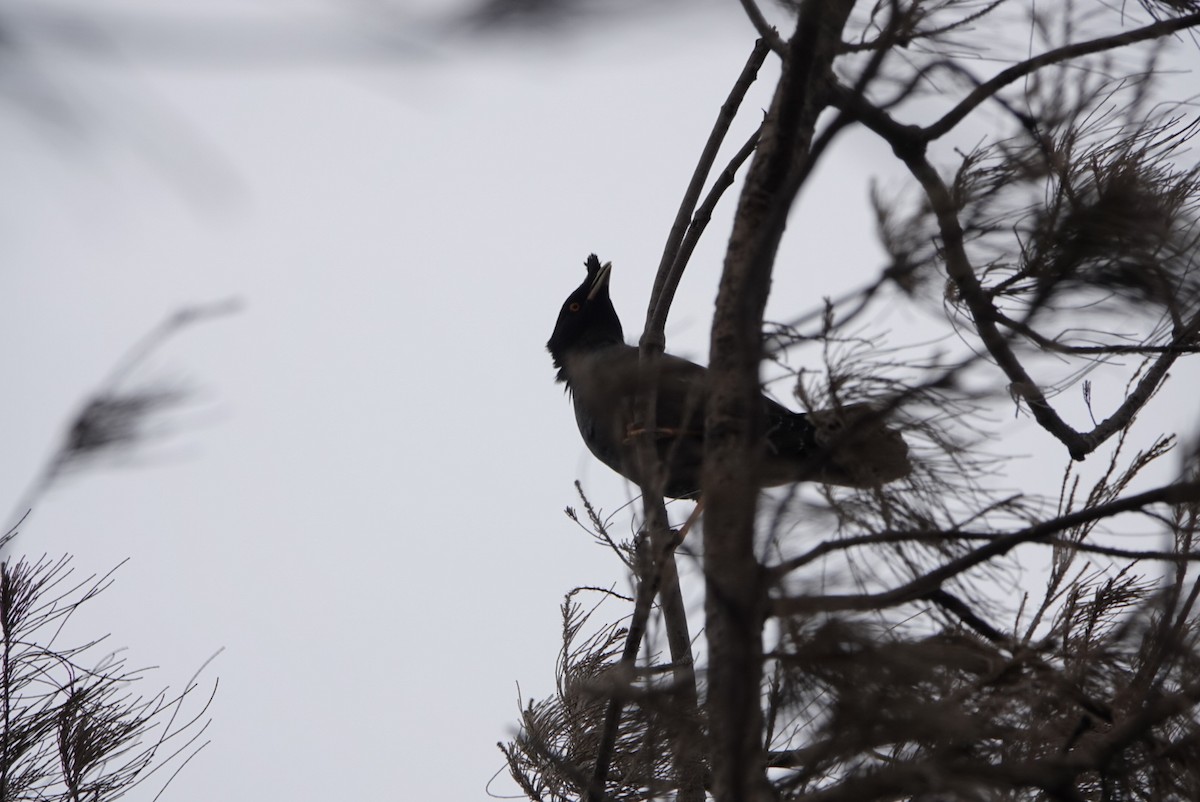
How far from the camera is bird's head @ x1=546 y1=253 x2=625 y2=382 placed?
6.59 metres

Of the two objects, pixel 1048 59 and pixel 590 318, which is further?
pixel 590 318

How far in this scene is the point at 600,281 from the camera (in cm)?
655

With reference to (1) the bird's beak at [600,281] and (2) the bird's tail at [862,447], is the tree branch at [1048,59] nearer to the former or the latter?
(2) the bird's tail at [862,447]

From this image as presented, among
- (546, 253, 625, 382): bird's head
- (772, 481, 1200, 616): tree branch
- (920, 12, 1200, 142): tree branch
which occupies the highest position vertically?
(546, 253, 625, 382): bird's head

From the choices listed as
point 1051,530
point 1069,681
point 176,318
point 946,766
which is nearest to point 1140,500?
point 1051,530

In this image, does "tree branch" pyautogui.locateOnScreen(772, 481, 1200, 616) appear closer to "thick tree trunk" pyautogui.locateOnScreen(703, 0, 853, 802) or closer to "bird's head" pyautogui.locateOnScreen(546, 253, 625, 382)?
"thick tree trunk" pyautogui.locateOnScreen(703, 0, 853, 802)

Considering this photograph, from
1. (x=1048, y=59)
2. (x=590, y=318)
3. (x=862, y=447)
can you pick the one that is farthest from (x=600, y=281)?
(x=862, y=447)

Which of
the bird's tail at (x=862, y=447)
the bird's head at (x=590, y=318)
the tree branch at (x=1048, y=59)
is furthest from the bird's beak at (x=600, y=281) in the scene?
the bird's tail at (x=862, y=447)

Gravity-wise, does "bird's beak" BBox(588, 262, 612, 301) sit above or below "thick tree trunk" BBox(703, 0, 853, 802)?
above

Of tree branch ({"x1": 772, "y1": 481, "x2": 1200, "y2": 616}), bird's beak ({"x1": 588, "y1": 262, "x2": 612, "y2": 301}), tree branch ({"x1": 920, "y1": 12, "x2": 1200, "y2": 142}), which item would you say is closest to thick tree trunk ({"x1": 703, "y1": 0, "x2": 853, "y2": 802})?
tree branch ({"x1": 772, "y1": 481, "x2": 1200, "y2": 616})

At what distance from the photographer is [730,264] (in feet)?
8.00

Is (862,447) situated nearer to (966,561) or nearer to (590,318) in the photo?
(966,561)

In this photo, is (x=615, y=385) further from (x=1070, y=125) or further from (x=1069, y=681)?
(x=1070, y=125)

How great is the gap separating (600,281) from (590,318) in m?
0.25
